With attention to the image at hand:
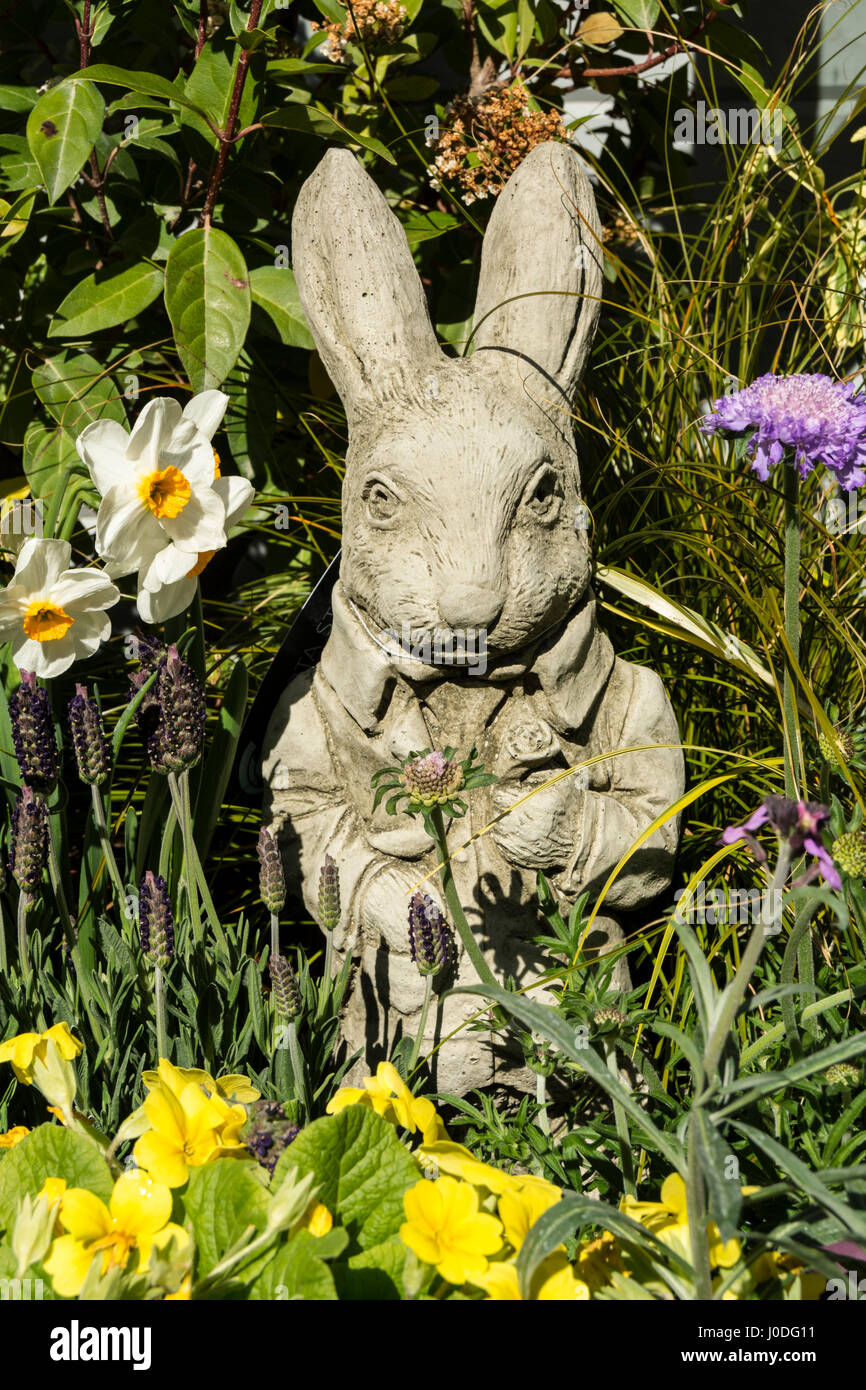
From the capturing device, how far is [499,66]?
290cm

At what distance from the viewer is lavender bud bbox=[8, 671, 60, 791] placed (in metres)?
1.74

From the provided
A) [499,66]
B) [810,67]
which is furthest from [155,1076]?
[810,67]

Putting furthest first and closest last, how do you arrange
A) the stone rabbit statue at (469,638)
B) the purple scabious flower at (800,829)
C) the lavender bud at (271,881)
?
the stone rabbit statue at (469,638) → the lavender bud at (271,881) → the purple scabious flower at (800,829)

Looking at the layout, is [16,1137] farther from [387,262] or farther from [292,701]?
[387,262]

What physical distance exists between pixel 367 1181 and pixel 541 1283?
234 mm

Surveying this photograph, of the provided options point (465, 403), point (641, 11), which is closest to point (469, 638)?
point (465, 403)

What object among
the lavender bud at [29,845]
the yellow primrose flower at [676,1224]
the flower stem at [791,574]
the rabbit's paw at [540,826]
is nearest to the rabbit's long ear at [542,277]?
the flower stem at [791,574]

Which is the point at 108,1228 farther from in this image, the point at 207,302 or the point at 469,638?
the point at 207,302

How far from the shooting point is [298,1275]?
120 centimetres

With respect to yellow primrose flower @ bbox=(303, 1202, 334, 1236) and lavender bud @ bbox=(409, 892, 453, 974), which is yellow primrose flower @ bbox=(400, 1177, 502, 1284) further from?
lavender bud @ bbox=(409, 892, 453, 974)

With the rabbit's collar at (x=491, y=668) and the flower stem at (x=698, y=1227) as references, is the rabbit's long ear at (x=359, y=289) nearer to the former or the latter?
the rabbit's collar at (x=491, y=668)

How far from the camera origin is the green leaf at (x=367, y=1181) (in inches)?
53.0

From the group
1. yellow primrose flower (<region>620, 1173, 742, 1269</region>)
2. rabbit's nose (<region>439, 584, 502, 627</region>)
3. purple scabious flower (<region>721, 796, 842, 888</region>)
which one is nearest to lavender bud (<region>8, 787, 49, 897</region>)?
rabbit's nose (<region>439, 584, 502, 627</region>)

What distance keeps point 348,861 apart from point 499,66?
209cm
